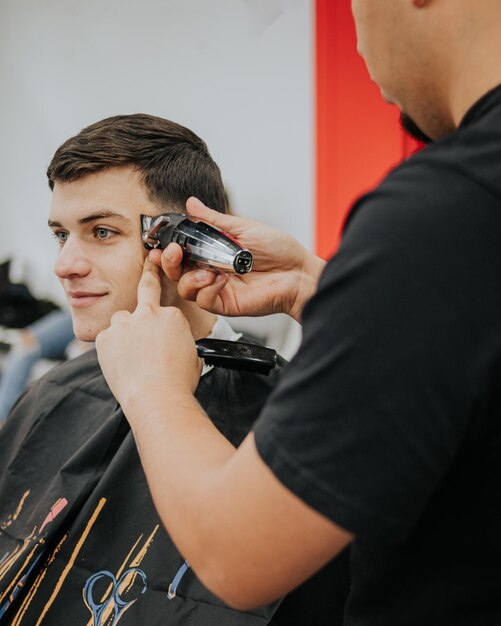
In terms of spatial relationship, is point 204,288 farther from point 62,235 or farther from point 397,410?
point 397,410

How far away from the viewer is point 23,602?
152cm

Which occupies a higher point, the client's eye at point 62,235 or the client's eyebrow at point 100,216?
the client's eyebrow at point 100,216

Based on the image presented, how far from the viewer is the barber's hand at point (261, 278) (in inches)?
58.3

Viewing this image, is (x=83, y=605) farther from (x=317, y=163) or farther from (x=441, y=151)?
(x=317, y=163)

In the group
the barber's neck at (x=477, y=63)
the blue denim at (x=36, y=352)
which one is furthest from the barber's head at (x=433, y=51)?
the blue denim at (x=36, y=352)

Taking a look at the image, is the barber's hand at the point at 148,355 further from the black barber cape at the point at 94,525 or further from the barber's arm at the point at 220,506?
the black barber cape at the point at 94,525

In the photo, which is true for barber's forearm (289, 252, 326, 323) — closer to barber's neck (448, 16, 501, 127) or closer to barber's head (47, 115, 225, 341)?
barber's head (47, 115, 225, 341)

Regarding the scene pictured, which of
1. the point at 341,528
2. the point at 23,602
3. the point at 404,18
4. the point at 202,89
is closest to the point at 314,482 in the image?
the point at 341,528

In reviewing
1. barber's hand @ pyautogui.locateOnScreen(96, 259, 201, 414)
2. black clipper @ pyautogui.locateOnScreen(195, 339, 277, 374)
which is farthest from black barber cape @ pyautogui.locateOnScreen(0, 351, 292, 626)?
barber's hand @ pyautogui.locateOnScreen(96, 259, 201, 414)

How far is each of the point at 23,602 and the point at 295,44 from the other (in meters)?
1.93

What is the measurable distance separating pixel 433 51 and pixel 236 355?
84 centimetres

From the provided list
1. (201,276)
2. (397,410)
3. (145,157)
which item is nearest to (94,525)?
(201,276)

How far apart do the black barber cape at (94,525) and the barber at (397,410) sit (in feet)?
2.17

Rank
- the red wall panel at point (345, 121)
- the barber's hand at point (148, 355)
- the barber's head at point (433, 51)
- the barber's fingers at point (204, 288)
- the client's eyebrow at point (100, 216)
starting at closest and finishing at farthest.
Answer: the barber's head at point (433, 51), the barber's hand at point (148, 355), the barber's fingers at point (204, 288), the client's eyebrow at point (100, 216), the red wall panel at point (345, 121)
